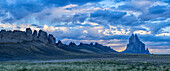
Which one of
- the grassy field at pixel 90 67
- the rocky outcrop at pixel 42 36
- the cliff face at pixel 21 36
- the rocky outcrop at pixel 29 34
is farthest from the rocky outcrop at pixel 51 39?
the grassy field at pixel 90 67

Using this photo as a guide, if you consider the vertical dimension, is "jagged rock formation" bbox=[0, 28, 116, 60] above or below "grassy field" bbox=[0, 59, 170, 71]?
above

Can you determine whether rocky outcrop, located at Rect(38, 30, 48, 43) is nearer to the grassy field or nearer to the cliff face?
the cliff face

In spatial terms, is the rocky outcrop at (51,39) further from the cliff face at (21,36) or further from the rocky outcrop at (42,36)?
the rocky outcrop at (42,36)

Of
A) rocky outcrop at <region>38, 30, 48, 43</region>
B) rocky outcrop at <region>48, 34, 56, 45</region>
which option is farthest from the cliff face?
rocky outcrop at <region>48, 34, 56, 45</region>

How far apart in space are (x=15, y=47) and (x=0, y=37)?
1092cm

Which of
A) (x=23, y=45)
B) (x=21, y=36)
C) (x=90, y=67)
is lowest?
(x=90, y=67)

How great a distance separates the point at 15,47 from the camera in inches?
5089

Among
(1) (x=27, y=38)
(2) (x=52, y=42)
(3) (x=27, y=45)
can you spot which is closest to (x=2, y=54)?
(3) (x=27, y=45)

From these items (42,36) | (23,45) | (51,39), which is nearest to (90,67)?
(23,45)

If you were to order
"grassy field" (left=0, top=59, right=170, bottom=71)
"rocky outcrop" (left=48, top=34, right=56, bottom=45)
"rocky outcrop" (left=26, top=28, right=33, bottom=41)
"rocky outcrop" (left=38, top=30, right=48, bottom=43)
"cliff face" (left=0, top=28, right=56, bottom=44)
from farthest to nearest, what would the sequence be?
"rocky outcrop" (left=48, top=34, right=56, bottom=45) < "rocky outcrop" (left=38, top=30, right=48, bottom=43) < "rocky outcrop" (left=26, top=28, right=33, bottom=41) < "cliff face" (left=0, top=28, right=56, bottom=44) < "grassy field" (left=0, top=59, right=170, bottom=71)

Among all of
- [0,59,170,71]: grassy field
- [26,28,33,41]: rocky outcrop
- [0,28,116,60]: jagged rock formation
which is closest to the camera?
[0,59,170,71]: grassy field

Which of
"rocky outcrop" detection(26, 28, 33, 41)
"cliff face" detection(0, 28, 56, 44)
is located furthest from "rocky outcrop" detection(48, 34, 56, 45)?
"rocky outcrop" detection(26, 28, 33, 41)

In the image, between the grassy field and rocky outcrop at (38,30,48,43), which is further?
rocky outcrop at (38,30,48,43)

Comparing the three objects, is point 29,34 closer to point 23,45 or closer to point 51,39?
point 23,45
